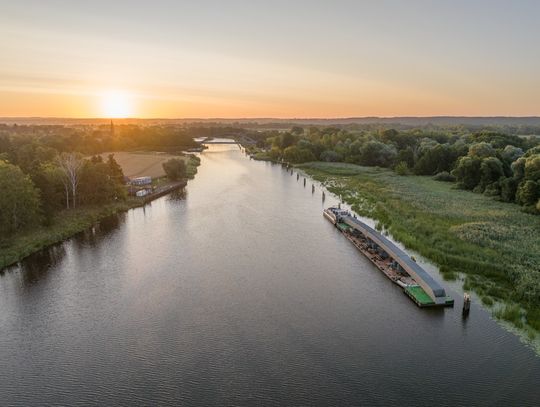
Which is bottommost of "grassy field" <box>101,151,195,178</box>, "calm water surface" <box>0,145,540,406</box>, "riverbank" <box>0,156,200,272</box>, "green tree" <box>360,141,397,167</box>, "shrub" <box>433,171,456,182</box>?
"calm water surface" <box>0,145,540,406</box>

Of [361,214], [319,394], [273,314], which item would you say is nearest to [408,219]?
[361,214]

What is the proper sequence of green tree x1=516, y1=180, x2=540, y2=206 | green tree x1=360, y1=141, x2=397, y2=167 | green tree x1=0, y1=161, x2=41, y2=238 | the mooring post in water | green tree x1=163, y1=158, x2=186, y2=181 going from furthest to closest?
green tree x1=360, y1=141, x2=397, y2=167
green tree x1=163, y1=158, x2=186, y2=181
green tree x1=516, y1=180, x2=540, y2=206
green tree x1=0, y1=161, x2=41, y2=238
the mooring post in water

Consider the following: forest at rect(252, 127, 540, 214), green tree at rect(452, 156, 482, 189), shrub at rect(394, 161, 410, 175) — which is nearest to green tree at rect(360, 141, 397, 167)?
forest at rect(252, 127, 540, 214)

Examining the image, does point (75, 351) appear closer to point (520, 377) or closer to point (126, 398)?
point (126, 398)

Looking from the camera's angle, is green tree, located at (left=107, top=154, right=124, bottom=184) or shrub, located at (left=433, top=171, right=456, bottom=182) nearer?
green tree, located at (left=107, top=154, right=124, bottom=184)

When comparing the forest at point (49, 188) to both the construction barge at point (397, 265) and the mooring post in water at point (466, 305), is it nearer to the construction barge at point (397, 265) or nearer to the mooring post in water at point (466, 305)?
the construction barge at point (397, 265)

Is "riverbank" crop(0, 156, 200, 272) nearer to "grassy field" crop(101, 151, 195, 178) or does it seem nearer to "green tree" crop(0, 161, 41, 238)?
"green tree" crop(0, 161, 41, 238)

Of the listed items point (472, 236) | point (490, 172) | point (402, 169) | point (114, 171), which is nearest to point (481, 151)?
point (402, 169)
